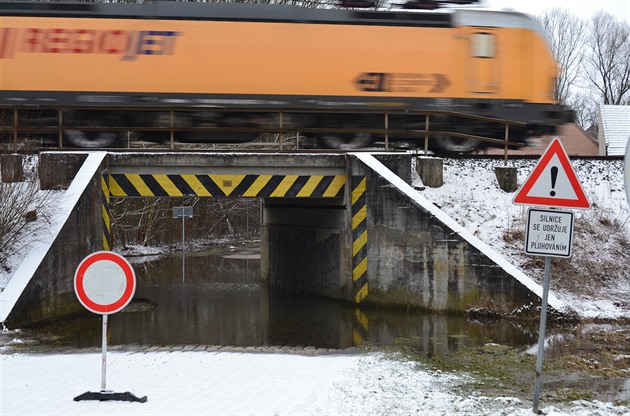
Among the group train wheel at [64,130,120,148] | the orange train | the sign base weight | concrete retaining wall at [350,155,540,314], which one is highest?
the orange train

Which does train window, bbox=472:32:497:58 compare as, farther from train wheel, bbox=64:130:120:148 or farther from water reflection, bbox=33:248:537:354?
train wheel, bbox=64:130:120:148

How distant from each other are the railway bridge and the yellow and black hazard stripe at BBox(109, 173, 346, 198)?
0.02 metres

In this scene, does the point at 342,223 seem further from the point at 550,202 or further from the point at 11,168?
the point at 550,202

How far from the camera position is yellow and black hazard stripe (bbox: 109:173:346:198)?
15664mm

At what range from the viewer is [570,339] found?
11.8 metres

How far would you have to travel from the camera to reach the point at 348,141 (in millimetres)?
18719

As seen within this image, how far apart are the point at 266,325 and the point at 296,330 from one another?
83 cm

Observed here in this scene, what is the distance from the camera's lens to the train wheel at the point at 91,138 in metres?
18.1

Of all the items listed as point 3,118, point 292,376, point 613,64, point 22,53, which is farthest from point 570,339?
point 613,64

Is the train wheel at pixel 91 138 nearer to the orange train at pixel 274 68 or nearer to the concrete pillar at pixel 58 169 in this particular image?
the orange train at pixel 274 68

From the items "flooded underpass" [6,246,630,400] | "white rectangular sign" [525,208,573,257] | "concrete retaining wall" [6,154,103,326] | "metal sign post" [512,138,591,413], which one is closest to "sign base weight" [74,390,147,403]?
"flooded underpass" [6,246,630,400]

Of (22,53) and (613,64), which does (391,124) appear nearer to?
(22,53)

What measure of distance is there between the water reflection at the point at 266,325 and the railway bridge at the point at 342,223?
0.53 metres

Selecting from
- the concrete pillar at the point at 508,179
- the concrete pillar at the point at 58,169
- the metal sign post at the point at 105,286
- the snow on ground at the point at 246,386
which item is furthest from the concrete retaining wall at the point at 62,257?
the concrete pillar at the point at 508,179
